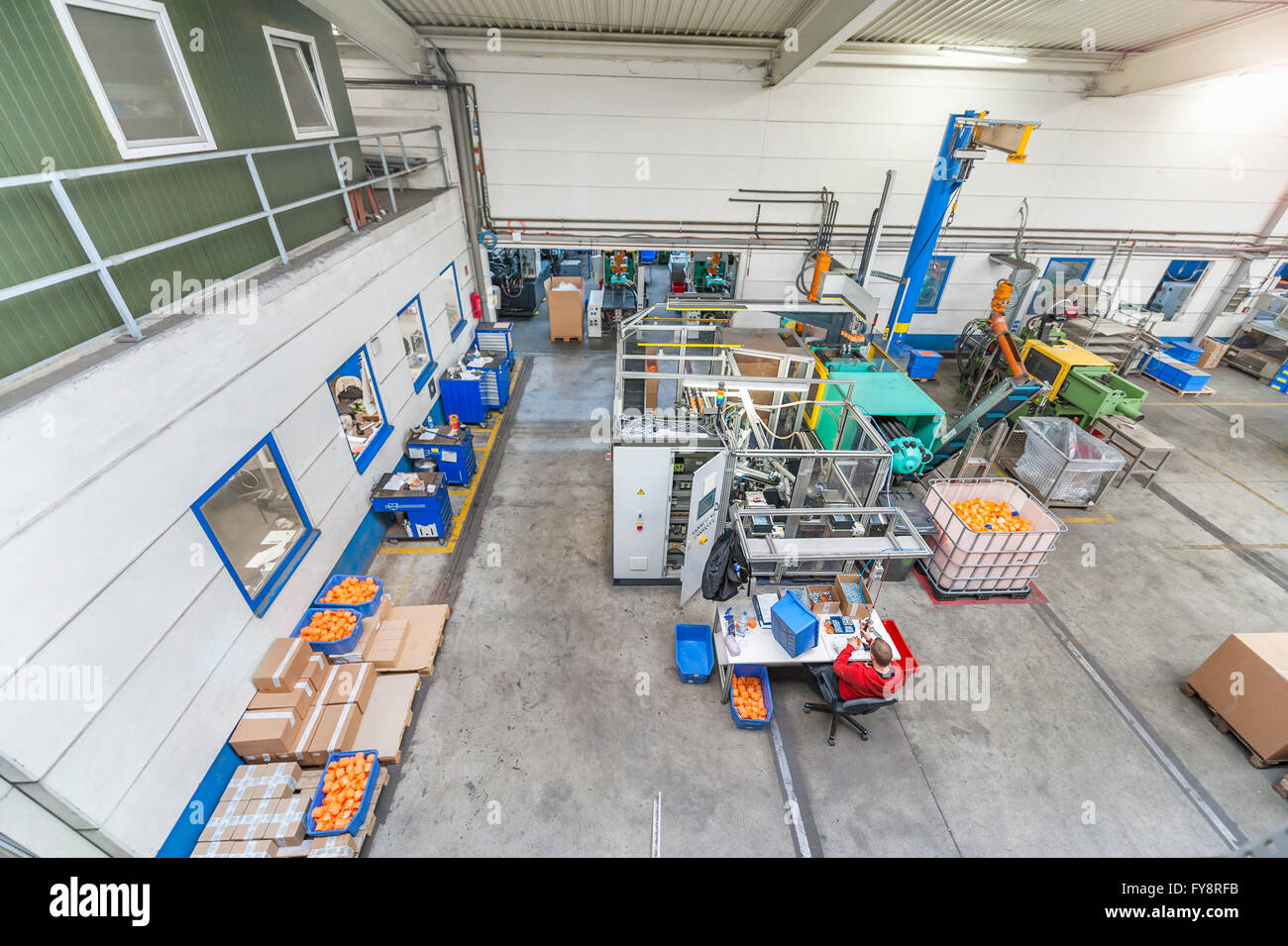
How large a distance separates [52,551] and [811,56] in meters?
10.6

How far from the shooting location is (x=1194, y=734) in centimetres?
561

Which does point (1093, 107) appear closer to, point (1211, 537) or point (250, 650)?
point (1211, 537)

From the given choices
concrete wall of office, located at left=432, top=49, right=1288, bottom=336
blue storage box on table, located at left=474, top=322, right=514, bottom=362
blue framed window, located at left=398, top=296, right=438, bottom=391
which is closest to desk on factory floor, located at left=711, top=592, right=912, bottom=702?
blue framed window, located at left=398, top=296, right=438, bottom=391

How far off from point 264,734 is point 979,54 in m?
15.7

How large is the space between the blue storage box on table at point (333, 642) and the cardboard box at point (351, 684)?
188 millimetres

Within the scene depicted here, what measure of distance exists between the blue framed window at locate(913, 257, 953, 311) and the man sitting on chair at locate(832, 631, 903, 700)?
1109 centimetres

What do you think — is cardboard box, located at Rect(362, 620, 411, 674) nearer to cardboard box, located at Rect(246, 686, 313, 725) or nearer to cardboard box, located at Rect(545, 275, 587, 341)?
cardboard box, located at Rect(246, 686, 313, 725)

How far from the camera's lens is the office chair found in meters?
5.00

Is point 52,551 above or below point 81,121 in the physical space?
below

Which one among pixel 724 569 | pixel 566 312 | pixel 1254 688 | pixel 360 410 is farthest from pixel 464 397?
pixel 1254 688

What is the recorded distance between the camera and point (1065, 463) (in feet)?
26.9

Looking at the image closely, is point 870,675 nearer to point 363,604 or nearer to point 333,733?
point 333,733

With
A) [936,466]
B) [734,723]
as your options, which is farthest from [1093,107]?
[734,723]
